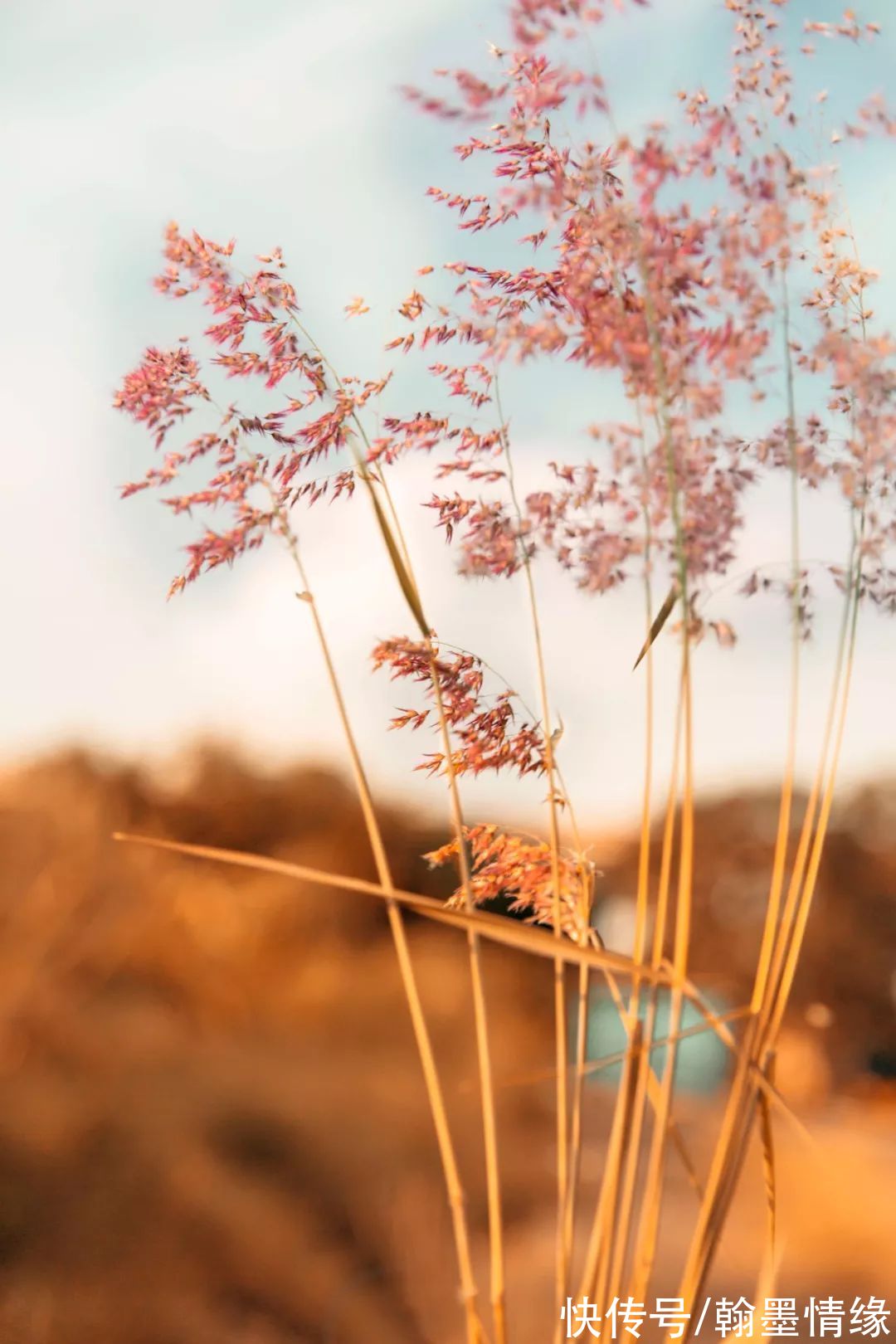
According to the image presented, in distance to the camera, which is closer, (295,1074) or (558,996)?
(558,996)

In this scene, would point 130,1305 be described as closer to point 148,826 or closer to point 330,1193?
point 330,1193

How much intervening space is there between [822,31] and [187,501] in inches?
13.0

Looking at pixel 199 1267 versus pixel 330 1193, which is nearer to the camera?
pixel 199 1267

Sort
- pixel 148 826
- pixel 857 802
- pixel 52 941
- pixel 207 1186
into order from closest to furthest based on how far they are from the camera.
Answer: pixel 207 1186 < pixel 52 941 < pixel 148 826 < pixel 857 802

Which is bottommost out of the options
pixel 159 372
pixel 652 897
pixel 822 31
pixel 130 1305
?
pixel 130 1305

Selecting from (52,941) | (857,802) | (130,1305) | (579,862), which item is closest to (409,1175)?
(130,1305)

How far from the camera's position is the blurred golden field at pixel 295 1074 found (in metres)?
1.12

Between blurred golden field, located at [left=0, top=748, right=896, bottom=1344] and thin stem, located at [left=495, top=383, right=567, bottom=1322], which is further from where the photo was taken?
blurred golden field, located at [left=0, top=748, right=896, bottom=1344]

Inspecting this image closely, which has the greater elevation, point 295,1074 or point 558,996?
point 295,1074

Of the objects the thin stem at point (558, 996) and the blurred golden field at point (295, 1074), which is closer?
the thin stem at point (558, 996)

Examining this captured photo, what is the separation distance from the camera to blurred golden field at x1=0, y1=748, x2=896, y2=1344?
3.68ft

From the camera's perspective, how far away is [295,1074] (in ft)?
4.62

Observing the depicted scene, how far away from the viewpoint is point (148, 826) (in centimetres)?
160

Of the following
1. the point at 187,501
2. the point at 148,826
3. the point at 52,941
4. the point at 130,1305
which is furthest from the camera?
the point at 148,826
